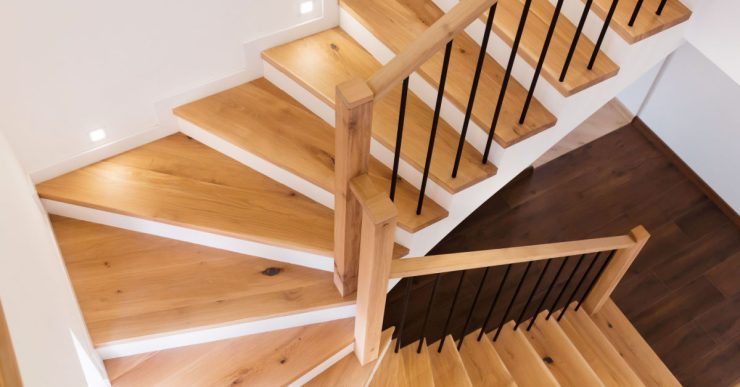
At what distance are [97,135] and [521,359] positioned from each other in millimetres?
2378

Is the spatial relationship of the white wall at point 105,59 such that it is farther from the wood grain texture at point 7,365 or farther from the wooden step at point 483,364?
the wooden step at point 483,364

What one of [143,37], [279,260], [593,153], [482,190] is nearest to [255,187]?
[279,260]

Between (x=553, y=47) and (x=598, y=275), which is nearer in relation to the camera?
(x=553, y=47)

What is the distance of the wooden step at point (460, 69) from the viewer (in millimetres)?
2396

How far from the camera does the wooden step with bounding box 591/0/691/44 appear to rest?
2.38 meters

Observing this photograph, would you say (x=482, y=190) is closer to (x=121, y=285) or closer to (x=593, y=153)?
(x=121, y=285)

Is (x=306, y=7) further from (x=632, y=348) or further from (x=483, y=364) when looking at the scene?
(x=632, y=348)

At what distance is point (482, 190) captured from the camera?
2.57 metres

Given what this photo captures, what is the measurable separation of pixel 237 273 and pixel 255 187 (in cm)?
40

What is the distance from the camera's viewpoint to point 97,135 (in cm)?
271

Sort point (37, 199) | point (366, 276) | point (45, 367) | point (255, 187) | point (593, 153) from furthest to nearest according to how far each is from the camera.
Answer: point (593, 153) < point (255, 187) < point (37, 199) < point (366, 276) < point (45, 367)

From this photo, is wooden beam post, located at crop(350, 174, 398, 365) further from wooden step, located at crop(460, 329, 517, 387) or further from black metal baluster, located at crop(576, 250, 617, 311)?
black metal baluster, located at crop(576, 250, 617, 311)

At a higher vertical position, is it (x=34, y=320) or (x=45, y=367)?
(x=34, y=320)

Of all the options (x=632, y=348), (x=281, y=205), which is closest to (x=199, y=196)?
(x=281, y=205)
